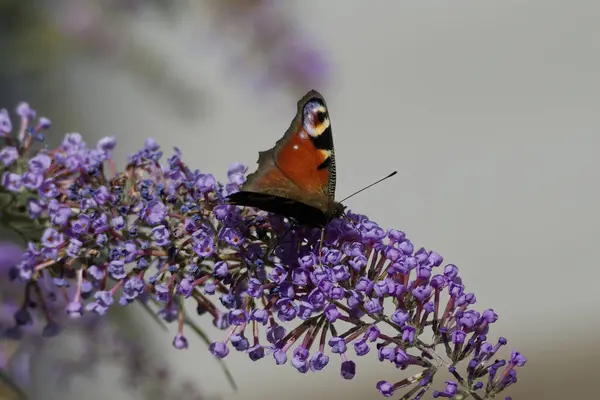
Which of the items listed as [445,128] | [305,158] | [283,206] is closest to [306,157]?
[305,158]

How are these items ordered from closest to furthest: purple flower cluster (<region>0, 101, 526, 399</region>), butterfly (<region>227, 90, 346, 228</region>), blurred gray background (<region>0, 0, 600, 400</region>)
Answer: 1. purple flower cluster (<region>0, 101, 526, 399</region>)
2. butterfly (<region>227, 90, 346, 228</region>)
3. blurred gray background (<region>0, 0, 600, 400</region>)

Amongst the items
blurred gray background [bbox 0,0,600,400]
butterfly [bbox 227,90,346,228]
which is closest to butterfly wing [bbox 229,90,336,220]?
butterfly [bbox 227,90,346,228]

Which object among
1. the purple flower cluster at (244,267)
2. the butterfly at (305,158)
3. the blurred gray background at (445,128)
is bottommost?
the purple flower cluster at (244,267)

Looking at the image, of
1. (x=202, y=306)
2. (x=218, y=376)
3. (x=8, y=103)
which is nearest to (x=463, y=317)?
(x=202, y=306)

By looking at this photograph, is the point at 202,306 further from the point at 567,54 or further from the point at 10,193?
the point at 567,54

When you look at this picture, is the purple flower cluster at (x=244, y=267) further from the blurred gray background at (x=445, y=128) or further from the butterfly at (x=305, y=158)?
the blurred gray background at (x=445, y=128)

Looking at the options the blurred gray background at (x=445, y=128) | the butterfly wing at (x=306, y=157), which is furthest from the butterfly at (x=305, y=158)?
the blurred gray background at (x=445, y=128)

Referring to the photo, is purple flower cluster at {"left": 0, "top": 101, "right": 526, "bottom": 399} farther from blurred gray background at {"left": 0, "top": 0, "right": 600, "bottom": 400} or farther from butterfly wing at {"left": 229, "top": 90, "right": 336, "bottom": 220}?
blurred gray background at {"left": 0, "top": 0, "right": 600, "bottom": 400}
